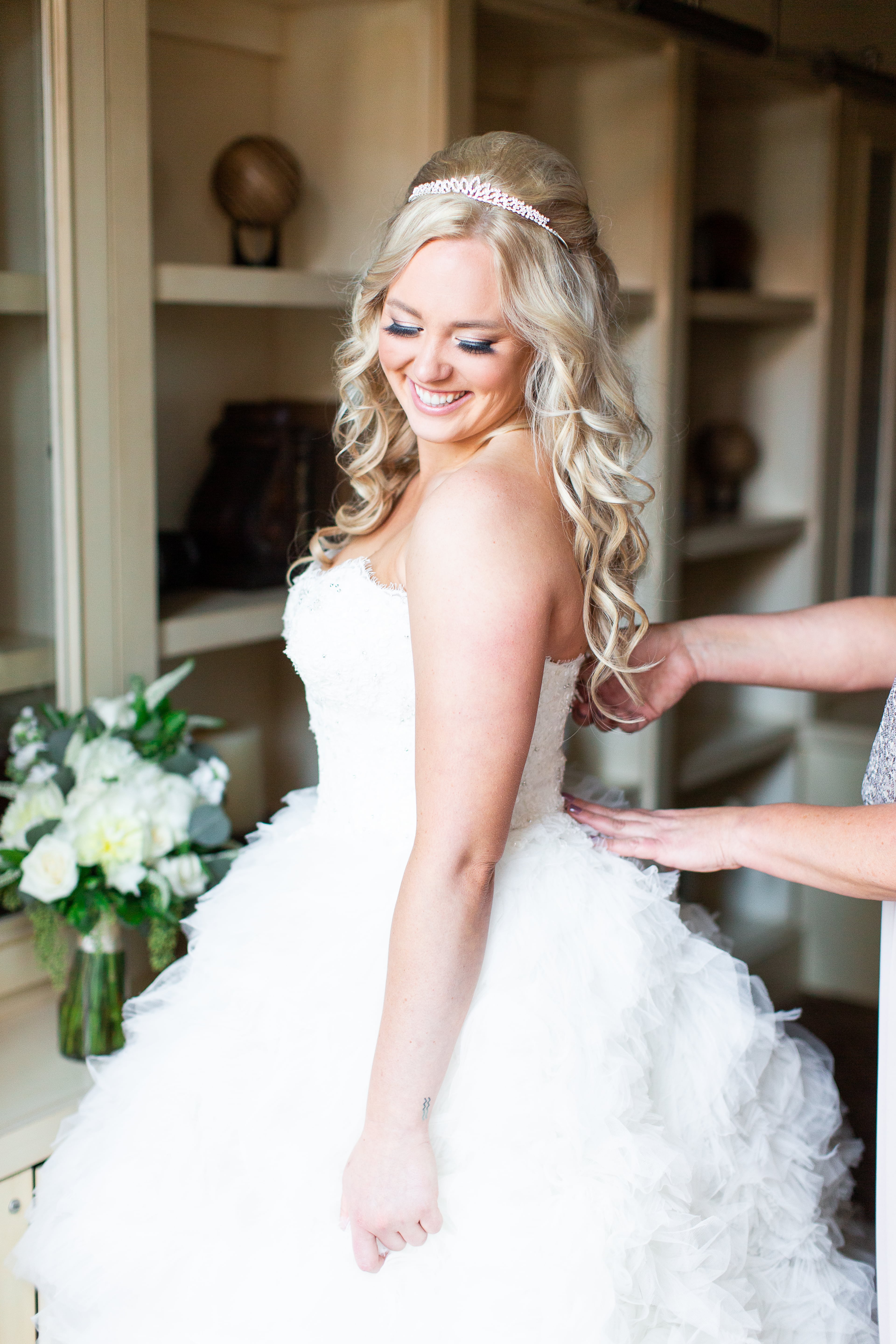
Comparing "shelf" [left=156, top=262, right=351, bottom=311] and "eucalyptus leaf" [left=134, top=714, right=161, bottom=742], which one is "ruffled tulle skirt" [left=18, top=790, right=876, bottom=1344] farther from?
"shelf" [left=156, top=262, right=351, bottom=311]

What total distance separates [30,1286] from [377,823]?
0.73 metres

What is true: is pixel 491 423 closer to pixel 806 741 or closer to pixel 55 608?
pixel 55 608

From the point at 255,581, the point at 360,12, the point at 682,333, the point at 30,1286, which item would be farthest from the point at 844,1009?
the point at 360,12

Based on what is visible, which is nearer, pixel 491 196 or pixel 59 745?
pixel 491 196

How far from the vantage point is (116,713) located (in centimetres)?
165

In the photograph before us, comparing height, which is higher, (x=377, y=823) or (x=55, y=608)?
(x=55, y=608)

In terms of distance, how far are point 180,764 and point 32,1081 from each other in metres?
0.45

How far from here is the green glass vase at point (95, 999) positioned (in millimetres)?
1613

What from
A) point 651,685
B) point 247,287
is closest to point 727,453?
point 247,287

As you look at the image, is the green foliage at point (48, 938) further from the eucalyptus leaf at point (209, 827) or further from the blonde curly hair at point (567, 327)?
the blonde curly hair at point (567, 327)

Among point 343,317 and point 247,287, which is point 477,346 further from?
point 343,317

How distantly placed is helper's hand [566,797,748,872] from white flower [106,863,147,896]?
22.7 inches

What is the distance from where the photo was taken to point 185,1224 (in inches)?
43.8

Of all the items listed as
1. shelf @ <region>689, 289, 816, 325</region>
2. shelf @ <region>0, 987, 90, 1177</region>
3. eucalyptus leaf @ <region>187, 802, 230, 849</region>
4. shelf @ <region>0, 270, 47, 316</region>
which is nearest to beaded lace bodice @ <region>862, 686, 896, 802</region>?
eucalyptus leaf @ <region>187, 802, 230, 849</region>
